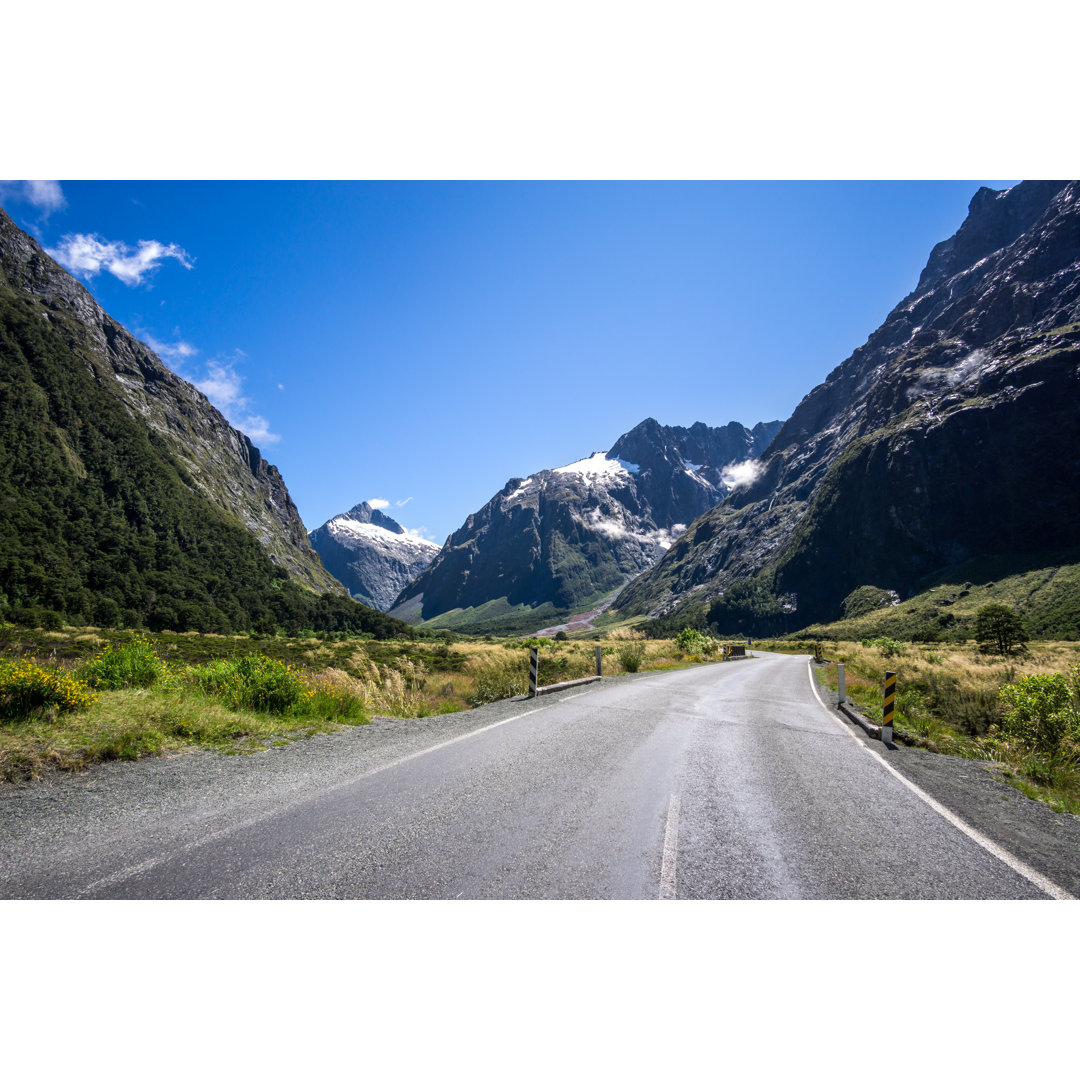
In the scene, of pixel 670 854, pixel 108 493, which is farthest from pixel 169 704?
pixel 108 493

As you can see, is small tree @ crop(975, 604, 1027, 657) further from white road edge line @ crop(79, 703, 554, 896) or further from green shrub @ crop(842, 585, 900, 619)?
green shrub @ crop(842, 585, 900, 619)

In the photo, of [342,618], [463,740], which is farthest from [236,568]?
[463,740]

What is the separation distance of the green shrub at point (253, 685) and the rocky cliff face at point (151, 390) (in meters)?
165

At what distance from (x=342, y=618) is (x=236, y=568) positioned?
93.5ft

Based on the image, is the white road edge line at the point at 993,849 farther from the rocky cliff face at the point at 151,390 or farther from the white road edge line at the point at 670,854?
the rocky cliff face at the point at 151,390

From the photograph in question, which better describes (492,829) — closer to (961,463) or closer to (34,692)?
(34,692)

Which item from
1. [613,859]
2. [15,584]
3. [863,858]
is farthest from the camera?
[15,584]

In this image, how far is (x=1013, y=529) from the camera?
130 metres

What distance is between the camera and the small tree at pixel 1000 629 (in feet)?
130

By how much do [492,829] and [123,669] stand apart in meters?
9.07

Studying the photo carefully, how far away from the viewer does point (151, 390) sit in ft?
544

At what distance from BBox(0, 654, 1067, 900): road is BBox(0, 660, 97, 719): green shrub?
7.33 feet

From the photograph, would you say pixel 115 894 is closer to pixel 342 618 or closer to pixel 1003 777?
pixel 1003 777

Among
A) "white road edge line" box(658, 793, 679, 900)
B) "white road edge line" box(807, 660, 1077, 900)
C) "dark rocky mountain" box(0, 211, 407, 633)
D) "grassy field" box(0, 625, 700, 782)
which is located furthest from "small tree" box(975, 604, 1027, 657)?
"dark rocky mountain" box(0, 211, 407, 633)
